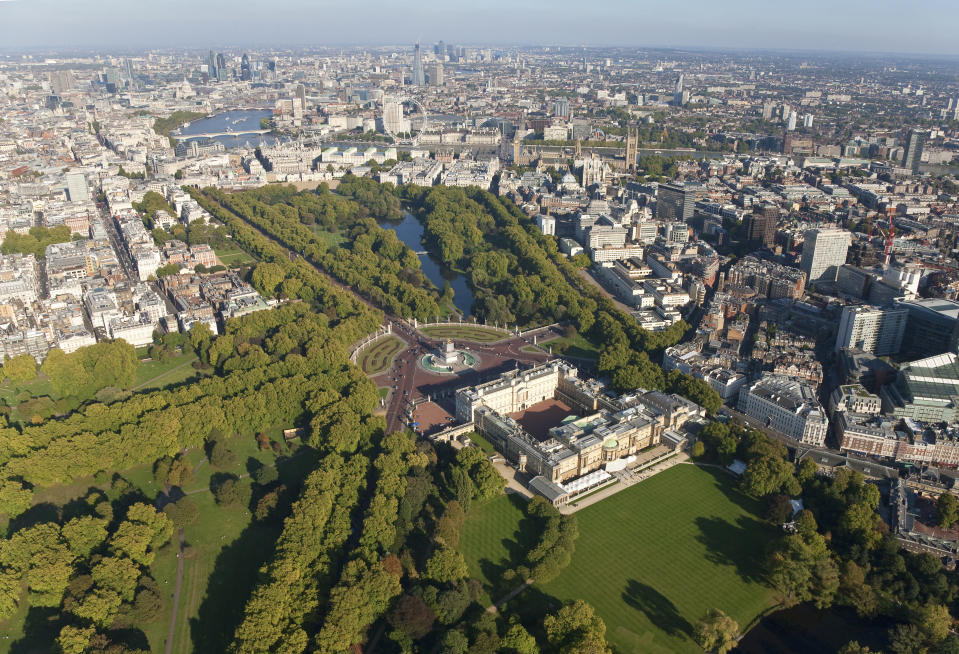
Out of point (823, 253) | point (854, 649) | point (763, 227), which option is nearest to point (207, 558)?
point (854, 649)

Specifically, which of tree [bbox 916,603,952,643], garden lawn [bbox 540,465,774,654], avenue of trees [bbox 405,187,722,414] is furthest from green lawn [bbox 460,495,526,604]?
tree [bbox 916,603,952,643]

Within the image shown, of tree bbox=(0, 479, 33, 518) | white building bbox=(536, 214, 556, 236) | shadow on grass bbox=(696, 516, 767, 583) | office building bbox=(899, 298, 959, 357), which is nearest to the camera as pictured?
shadow on grass bbox=(696, 516, 767, 583)

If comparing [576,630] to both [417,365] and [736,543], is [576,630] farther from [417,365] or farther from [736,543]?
[417,365]

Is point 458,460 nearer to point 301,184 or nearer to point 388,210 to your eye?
point 388,210

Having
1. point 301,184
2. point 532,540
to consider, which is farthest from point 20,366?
point 301,184

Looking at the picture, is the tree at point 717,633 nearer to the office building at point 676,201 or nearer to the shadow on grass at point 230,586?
the shadow on grass at point 230,586

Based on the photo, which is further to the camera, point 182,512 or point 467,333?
point 467,333

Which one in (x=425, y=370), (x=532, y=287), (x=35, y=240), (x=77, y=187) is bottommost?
(x=425, y=370)

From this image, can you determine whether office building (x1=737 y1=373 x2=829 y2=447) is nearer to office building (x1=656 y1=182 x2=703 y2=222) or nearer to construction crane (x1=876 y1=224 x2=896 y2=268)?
construction crane (x1=876 y1=224 x2=896 y2=268)
